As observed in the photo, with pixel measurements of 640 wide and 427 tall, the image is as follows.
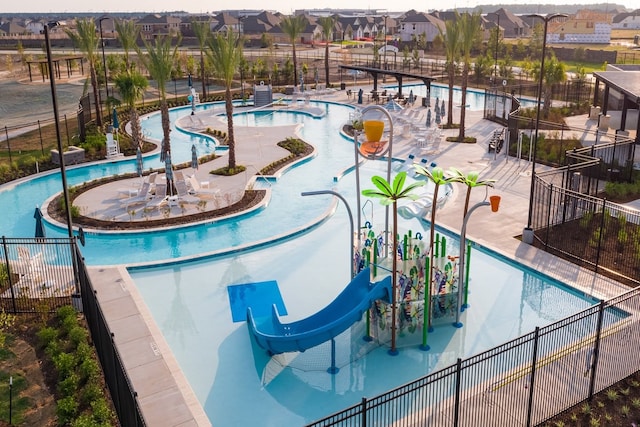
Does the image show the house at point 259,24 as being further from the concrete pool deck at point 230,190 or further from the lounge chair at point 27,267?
the lounge chair at point 27,267

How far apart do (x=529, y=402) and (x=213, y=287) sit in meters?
9.62

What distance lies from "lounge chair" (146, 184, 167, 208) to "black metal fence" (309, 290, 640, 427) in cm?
1371

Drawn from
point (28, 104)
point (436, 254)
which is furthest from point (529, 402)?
point (28, 104)

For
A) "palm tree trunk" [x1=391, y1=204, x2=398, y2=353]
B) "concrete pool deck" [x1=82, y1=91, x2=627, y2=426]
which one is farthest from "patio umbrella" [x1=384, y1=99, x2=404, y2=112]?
"palm tree trunk" [x1=391, y1=204, x2=398, y2=353]

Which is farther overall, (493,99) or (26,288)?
(493,99)

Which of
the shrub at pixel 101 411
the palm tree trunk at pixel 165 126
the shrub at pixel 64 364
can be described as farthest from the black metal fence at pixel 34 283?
the palm tree trunk at pixel 165 126

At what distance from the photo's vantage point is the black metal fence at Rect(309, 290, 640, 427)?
10664mm

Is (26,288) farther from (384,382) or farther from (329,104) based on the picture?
(329,104)

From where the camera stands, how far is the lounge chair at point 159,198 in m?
23.2

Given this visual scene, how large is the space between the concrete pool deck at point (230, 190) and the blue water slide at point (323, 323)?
204 cm

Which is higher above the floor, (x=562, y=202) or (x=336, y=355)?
(x=562, y=202)

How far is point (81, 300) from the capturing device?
15.4m

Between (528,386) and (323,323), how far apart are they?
4700 mm

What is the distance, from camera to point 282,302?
16.4 metres
